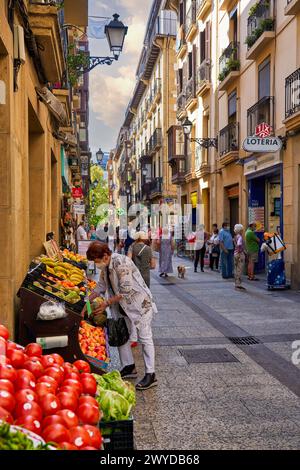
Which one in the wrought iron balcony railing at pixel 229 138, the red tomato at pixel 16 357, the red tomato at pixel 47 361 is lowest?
the red tomato at pixel 47 361

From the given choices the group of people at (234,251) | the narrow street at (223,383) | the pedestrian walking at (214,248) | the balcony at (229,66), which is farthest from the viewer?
the pedestrian walking at (214,248)

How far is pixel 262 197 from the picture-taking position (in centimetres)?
1633

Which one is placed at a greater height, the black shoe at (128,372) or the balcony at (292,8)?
the balcony at (292,8)

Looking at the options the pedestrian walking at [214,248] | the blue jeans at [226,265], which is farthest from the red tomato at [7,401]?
the pedestrian walking at [214,248]

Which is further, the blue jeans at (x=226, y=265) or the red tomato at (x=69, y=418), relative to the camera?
the blue jeans at (x=226, y=265)

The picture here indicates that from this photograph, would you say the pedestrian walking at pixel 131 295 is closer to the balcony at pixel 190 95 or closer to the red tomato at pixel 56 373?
the red tomato at pixel 56 373

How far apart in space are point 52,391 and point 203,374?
3.17 meters

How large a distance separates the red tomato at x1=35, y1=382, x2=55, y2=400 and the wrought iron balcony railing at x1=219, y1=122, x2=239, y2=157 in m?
15.5

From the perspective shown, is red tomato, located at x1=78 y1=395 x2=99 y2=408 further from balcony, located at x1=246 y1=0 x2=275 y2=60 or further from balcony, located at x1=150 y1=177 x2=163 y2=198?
balcony, located at x1=150 y1=177 x2=163 y2=198

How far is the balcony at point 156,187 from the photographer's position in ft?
118

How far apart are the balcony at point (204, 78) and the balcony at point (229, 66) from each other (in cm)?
250

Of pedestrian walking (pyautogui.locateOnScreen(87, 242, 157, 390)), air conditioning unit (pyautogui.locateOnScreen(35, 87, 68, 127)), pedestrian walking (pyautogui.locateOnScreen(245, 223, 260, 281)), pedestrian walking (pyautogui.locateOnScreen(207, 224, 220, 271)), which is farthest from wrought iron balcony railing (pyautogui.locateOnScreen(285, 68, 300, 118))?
pedestrian walking (pyautogui.locateOnScreen(87, 242, 157, 390))
